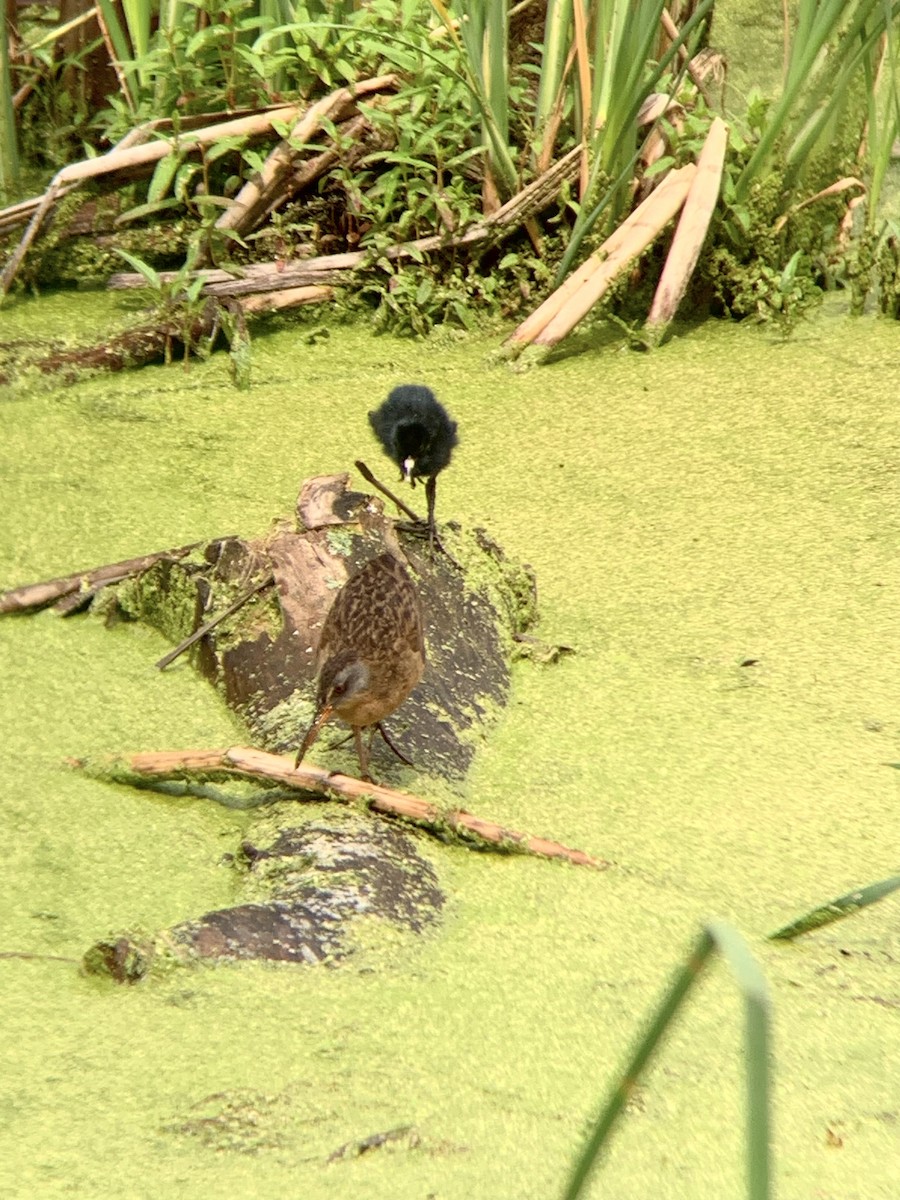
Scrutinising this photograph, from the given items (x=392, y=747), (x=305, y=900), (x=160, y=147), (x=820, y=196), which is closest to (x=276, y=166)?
(x=160, y=147)

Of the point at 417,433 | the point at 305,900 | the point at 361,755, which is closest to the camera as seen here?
the point at 305,900

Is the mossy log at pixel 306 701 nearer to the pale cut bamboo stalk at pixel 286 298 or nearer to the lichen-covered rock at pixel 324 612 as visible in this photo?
the lichen-covered rock at pixel 324 612

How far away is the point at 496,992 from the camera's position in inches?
88.3

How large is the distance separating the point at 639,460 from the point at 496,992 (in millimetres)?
2150

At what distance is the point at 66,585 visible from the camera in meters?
3.44

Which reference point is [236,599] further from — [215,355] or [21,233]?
[21,233]

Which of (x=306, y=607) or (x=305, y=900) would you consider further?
(x=306, y=607)

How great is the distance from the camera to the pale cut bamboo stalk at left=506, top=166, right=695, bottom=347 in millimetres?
4559

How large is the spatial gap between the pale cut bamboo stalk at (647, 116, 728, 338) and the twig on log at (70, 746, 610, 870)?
234 centimetres

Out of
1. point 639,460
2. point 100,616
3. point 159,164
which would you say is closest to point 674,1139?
point 100,616

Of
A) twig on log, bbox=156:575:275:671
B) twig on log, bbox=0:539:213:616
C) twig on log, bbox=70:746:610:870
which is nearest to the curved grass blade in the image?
twig on log, bbox=70:746:610:870

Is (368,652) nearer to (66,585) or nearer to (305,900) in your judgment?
(305,900)

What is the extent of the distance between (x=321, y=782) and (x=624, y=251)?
2376 mm

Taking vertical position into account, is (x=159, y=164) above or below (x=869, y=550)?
above
